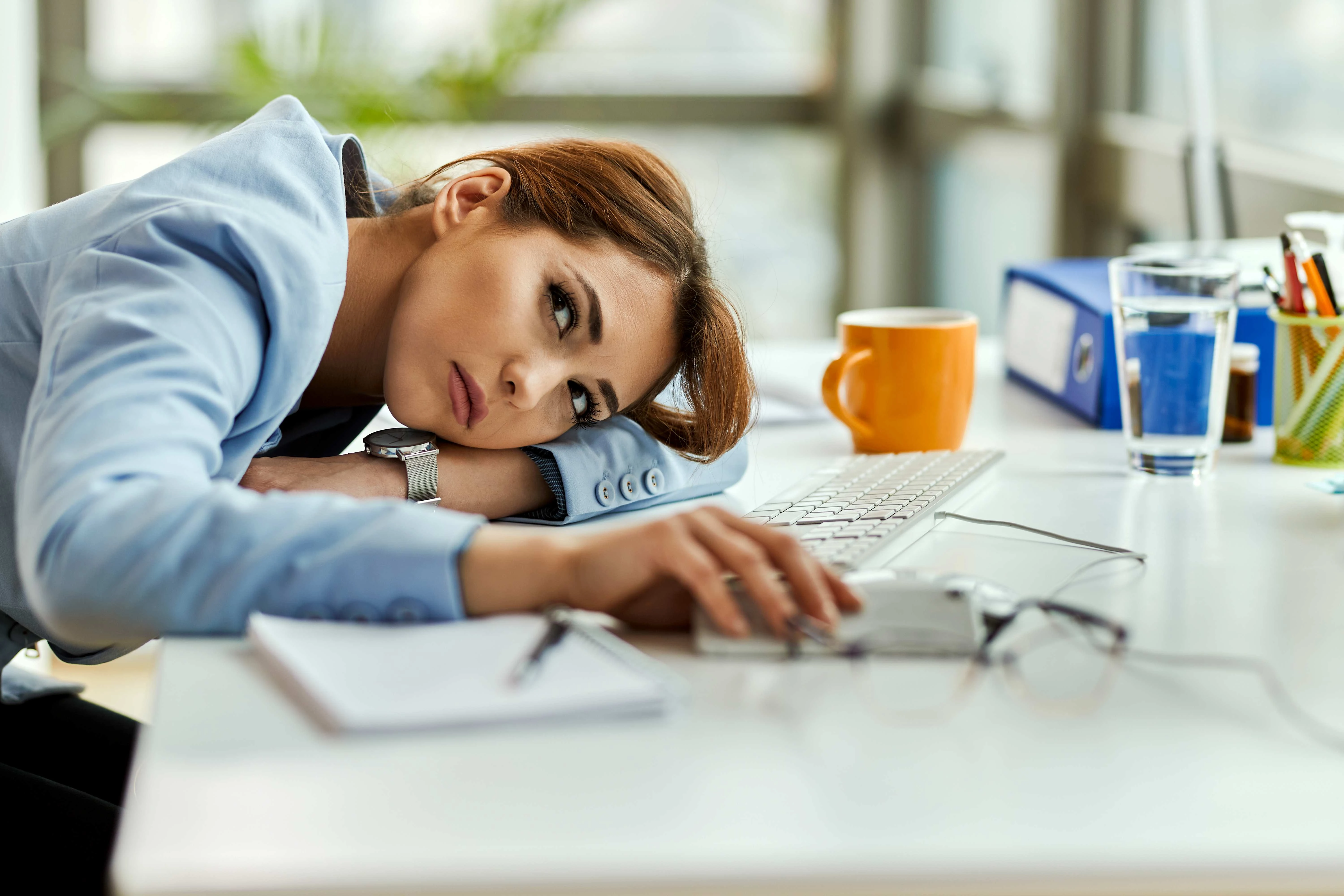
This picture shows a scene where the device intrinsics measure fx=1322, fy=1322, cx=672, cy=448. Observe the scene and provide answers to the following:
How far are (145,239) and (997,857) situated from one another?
57cm

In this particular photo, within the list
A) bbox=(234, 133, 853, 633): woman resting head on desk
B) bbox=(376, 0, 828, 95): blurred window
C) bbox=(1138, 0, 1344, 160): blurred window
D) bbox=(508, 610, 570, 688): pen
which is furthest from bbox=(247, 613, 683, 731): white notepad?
bbox=(376, 0, 828, 95): blurred window

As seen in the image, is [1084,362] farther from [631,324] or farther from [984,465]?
[631,324]

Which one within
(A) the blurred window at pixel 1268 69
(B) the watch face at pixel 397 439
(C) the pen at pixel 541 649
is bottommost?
(C) the pen at pixel 541 649

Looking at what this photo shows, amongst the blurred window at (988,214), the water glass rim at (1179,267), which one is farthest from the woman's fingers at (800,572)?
the blurred window at (988,214)

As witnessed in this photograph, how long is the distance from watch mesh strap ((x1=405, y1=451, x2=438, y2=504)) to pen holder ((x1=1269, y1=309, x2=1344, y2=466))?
2.24 ft

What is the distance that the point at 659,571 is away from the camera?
25.3 inches

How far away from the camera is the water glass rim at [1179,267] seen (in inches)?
41.2

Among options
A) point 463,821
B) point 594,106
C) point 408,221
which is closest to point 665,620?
point 463,821

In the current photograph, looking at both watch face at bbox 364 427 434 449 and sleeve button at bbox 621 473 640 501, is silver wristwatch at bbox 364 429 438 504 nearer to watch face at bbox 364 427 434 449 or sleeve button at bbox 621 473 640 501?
watch face at bbox 364 427 434 449

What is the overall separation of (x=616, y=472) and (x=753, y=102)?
2796 mm

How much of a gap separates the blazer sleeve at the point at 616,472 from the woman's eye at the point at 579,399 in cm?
2

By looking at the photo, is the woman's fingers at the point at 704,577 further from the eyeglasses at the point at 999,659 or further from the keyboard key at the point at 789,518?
the keyboard key at the point at 789,518

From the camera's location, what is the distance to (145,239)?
75 cm

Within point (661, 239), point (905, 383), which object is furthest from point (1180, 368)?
point (661, 239)
